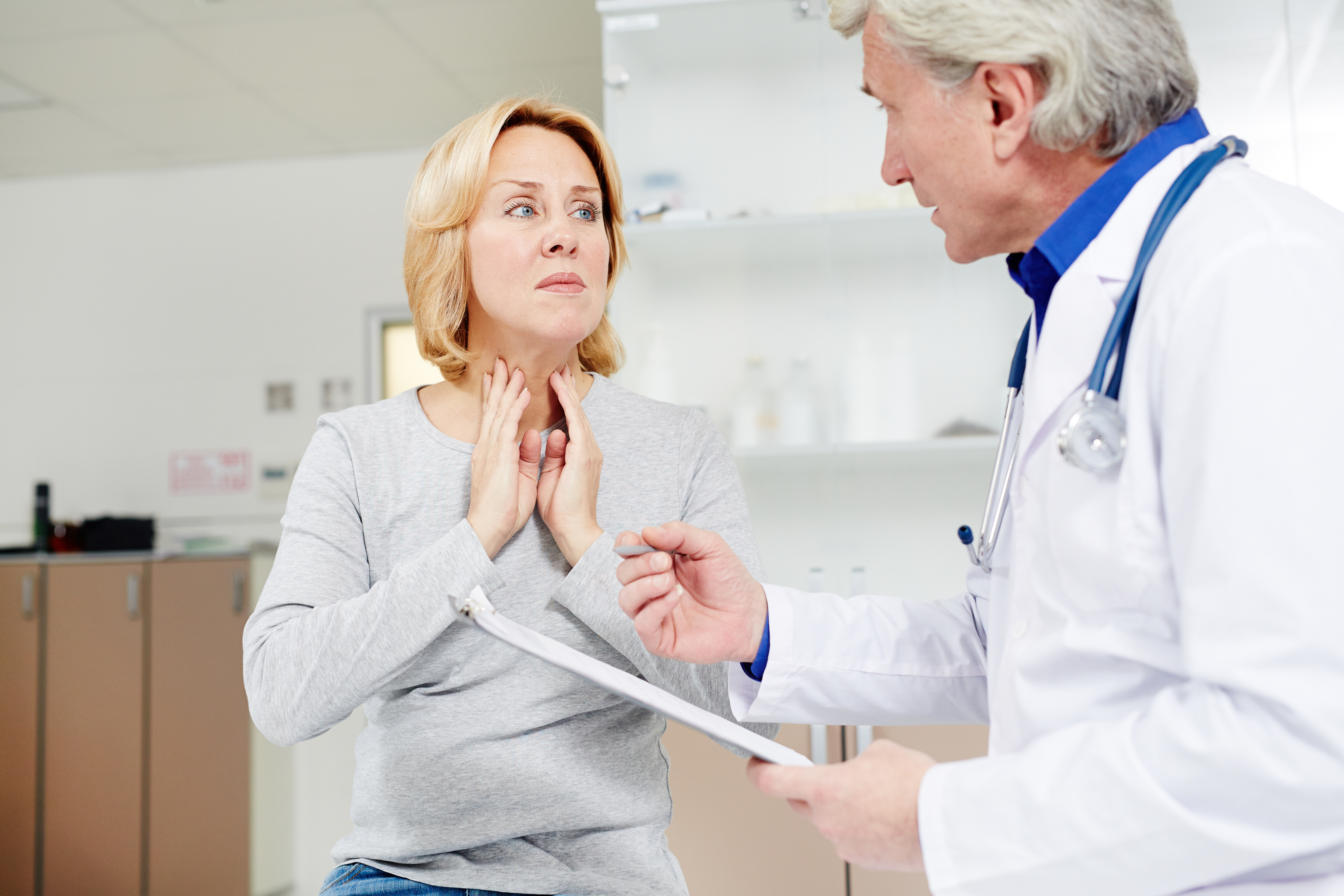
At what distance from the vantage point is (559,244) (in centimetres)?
124

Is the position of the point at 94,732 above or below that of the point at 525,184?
below

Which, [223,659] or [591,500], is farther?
[223,659]

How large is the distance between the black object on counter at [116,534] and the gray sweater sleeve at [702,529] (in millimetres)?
3063

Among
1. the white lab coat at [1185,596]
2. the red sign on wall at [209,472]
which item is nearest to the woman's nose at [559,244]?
the white lab coat at [1185,596]

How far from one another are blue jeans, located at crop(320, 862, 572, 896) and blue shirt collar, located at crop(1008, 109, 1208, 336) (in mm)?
835

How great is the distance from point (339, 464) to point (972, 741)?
4.44 ft

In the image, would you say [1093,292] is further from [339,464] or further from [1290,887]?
[339,464]

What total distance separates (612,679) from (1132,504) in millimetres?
387

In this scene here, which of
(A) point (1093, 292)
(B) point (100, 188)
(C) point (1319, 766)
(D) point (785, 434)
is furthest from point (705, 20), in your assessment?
(B) point (100, 188)

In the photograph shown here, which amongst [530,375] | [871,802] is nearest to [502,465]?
[530,375]

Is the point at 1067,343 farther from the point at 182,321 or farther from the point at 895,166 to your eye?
the point at 182,321

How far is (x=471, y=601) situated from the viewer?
0.76 m

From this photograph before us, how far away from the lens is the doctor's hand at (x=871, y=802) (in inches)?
27.0

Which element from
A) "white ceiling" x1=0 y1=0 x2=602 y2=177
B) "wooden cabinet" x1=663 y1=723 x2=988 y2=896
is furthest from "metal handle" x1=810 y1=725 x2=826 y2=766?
"white ceiling" x1=0 y1=0 x2=602 y2=177
